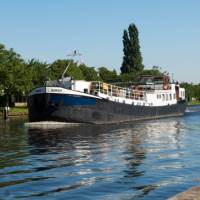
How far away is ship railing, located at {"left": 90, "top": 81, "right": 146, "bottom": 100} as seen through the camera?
64.6 m

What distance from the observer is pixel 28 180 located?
2039 cm

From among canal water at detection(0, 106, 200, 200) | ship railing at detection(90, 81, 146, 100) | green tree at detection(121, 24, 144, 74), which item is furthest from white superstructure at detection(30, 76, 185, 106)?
green tree at detection(121, 24, 144, 74)

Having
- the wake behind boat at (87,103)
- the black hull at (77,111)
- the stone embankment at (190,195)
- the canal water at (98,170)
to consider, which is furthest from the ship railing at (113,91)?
the stone embankment at (190,195)

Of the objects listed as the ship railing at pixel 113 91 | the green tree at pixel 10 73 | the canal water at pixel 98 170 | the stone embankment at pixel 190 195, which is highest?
the green tree at pixel 10 73

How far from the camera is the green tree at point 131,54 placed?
14925 cm

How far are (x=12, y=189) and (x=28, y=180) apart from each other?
1902mm

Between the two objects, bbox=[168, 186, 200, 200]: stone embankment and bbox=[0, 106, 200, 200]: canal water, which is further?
bbox=[0, 106, 200, 200]: canal water

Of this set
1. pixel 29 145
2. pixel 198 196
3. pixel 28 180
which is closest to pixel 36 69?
pixel 29 145

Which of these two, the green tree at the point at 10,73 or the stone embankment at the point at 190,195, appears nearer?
the stone embankment at the point at 190,195

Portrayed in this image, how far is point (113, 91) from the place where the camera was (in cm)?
6938

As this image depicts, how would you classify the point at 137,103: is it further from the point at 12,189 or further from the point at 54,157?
the point at 12,189

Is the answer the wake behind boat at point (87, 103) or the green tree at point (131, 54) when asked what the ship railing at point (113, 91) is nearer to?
the wake behind boat at point (87, 103)

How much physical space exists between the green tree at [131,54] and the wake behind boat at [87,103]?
71262mm

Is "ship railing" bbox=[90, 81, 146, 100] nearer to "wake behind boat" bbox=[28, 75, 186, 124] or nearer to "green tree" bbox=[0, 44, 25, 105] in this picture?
"wake behind boat" bbox=[28, 75, 186, 124]
